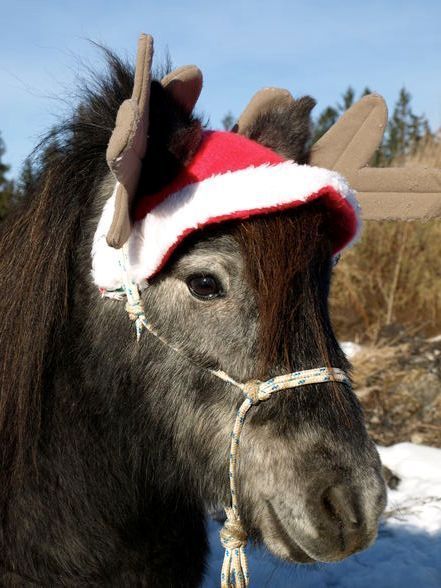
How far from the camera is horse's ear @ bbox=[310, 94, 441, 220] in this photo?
2.15 meters

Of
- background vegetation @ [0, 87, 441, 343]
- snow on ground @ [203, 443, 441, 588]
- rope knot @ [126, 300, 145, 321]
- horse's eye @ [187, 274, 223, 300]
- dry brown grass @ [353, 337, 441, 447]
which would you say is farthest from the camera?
background vegetation @ [0, 87, 441, 343]

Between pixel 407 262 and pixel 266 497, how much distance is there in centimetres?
657

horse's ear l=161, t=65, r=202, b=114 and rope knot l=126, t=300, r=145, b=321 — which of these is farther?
horse's ear l=161, t=65, r=202, b=114

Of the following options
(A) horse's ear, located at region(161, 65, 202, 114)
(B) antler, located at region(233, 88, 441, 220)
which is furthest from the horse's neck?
(B) antler, located at region(233, 88, 441, 220)

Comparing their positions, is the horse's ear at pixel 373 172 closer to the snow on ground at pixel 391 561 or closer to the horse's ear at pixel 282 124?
the horse's ear at pixel 282 124

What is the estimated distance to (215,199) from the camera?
1760 mm

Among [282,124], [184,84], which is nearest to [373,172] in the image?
[282,124]

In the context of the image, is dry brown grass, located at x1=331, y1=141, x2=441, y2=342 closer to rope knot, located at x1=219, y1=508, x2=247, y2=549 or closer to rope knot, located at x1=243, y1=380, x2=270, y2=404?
rope knot, located at x1=219, y1=508, x2=247, y2=549

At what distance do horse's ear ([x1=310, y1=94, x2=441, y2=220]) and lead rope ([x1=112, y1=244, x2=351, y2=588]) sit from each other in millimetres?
620

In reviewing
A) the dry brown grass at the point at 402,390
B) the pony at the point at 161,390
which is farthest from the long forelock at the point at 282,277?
the dry brown grass at the point at 402,390

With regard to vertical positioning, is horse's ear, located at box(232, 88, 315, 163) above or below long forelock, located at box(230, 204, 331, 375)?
above

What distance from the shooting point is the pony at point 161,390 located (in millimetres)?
1702

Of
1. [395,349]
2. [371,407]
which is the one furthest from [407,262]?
[371,407]

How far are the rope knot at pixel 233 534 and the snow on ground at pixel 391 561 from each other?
3.29 ft
